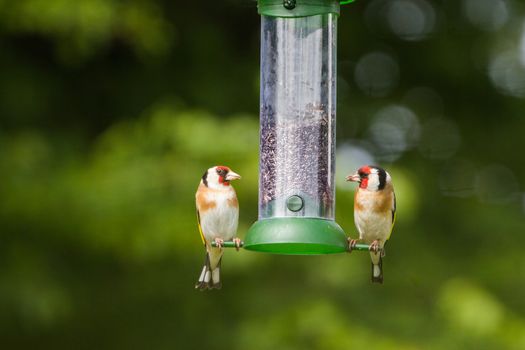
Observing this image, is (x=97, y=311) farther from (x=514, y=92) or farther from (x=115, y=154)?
(x=514, y=92)

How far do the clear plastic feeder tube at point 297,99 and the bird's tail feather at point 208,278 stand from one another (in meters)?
0.47

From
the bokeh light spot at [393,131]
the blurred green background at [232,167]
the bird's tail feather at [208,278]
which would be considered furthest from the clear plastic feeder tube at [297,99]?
the bokeh light spot at [393,131]

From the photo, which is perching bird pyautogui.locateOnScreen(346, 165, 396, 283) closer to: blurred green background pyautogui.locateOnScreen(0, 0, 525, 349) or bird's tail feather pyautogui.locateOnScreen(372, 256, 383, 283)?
bird's tail feather pyautogui.locateOnScreen(372, 256, 383, 283)

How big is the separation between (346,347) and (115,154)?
1696 millimetres

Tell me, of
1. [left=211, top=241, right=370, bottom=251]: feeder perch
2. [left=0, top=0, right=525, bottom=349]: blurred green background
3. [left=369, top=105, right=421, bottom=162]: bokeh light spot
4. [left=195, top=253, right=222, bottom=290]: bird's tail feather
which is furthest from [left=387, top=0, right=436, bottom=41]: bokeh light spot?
[left=211, top=241, right=370, bottom=251]: feeder perch

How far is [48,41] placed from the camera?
10.2m

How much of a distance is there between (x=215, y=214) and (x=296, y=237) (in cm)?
62

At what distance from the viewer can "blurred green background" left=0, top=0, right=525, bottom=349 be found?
8.99 metres

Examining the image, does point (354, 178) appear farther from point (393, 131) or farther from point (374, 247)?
point (393, 131)

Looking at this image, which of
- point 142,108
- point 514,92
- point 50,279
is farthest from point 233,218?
point 514,92

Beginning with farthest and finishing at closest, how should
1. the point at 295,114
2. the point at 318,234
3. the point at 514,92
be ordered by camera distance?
the point at 514,92 < the point at 295,114 < the point at 318,234

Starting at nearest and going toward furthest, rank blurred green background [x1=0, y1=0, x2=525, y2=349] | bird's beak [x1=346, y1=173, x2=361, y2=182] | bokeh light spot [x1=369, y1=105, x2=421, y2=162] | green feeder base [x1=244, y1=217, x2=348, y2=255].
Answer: green feeder base [x1=244, y1=217, x2=348, y2=255] < bird's beak [x1=346, y1=173, x2=361, y2=182] < blurred green background [x1=0, y1=0, x2=525, y2=349] < bokeh light spot [x1=369, y1=105, x2=421, y2=162]

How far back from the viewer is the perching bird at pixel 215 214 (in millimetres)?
6582

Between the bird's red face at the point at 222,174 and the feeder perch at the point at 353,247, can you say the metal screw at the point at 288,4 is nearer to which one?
the bird's red face at the point at 222,174
